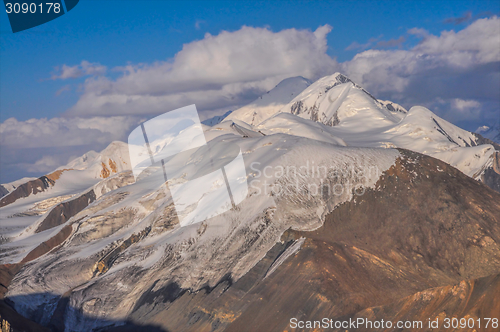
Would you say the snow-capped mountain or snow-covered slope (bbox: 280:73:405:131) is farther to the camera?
snow-covered slope (bbox: 280:73:405:131)

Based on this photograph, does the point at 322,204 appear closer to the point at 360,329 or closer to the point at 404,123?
the point at 360,329

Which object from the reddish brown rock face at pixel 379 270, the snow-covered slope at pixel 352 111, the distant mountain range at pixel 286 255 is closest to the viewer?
the reddish brown rock face at pixel 379 270

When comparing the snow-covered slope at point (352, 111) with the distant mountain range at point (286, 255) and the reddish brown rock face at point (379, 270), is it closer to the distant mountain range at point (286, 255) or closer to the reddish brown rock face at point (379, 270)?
the distant mountain range at point (286, 255)

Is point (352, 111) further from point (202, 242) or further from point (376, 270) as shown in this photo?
point (376, 270)

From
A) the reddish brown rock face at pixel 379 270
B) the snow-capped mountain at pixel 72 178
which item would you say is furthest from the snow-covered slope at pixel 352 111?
the reddish brown rock face at pixel 379 270

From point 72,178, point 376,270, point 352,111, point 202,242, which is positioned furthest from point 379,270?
point 352,111

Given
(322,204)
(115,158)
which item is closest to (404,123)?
(115,158)

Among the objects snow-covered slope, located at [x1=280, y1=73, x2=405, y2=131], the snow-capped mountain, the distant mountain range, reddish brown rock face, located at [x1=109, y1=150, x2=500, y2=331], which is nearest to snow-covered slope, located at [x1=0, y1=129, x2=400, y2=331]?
the distant mountain range

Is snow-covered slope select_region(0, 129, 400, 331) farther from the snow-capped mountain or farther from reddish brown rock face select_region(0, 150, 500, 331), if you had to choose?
the snow-capped mountain
